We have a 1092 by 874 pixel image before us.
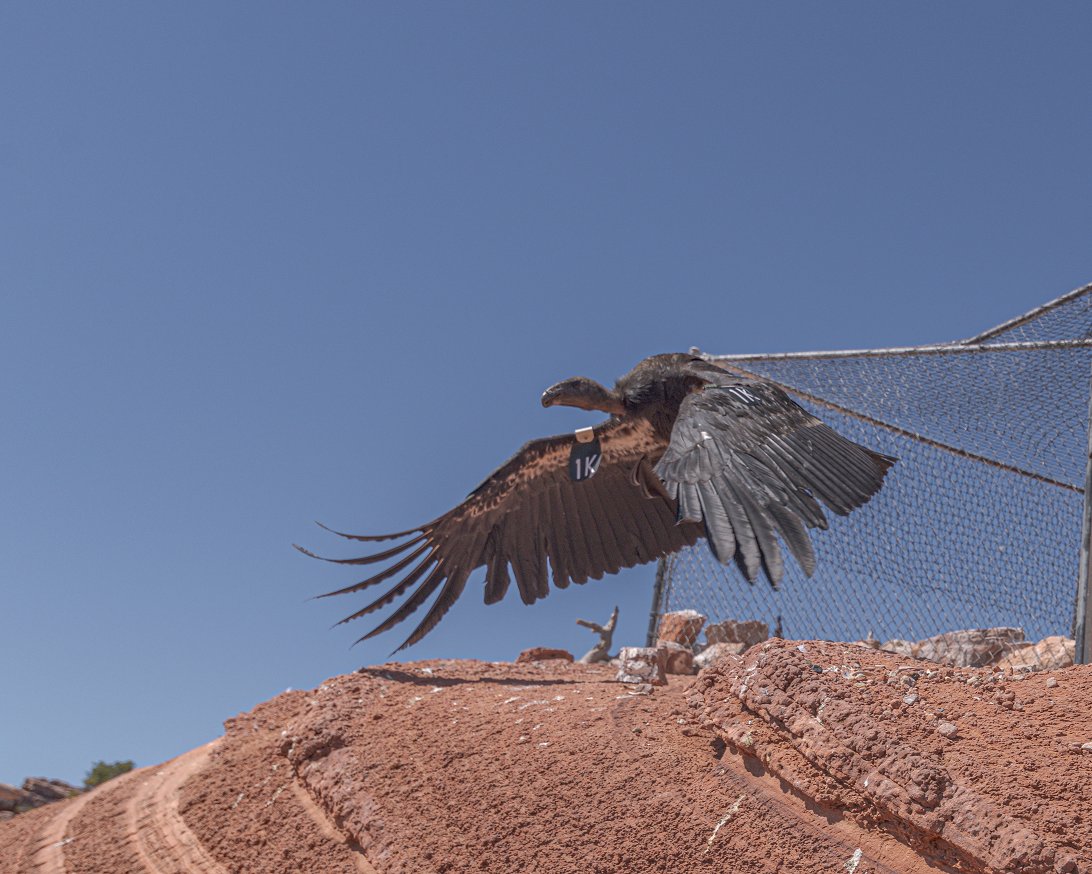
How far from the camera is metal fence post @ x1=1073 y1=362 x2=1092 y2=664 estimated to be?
4.87m

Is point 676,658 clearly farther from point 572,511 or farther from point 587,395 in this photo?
point 587,395

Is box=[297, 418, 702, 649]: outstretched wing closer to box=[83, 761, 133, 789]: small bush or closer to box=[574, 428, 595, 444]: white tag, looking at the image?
box=[574, 428, 595, 444]: white tag

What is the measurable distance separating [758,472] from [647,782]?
55.0 inches

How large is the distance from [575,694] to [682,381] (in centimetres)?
248

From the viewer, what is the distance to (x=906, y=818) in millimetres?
3389

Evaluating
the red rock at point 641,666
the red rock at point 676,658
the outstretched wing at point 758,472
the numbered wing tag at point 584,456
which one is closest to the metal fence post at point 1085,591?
the outstretched wing at point 758,472

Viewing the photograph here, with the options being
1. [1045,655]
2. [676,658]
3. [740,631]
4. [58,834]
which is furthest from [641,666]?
[58,834]

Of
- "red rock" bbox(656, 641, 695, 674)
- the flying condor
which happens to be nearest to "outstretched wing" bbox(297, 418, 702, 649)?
the flying condor

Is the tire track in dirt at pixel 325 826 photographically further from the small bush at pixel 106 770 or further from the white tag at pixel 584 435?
the small bush at pixel 106 770

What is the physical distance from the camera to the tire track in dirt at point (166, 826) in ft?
16.2

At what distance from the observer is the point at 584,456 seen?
6.98 m

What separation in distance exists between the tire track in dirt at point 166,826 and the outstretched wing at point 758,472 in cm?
258

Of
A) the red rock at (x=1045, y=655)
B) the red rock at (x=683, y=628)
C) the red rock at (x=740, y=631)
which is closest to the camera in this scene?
the red rock at (x=1045, y=655)

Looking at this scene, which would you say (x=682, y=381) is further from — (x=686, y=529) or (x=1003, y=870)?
(x=1003, y=870)
